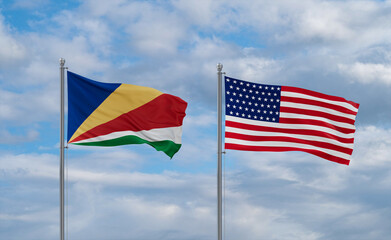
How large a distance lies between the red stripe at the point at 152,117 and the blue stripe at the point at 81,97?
0.76 m

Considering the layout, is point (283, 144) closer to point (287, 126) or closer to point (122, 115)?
point (287, 126)

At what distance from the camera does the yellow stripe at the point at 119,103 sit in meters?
25.8

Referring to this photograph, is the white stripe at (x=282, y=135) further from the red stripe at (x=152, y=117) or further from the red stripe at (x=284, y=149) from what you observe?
the red stripe at (x=152, y=117)

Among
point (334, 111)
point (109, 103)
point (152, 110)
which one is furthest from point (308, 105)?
point (109, 103)

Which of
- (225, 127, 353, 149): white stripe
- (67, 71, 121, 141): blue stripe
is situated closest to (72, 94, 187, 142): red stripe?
(67, 71, 121, 141): blue stripe

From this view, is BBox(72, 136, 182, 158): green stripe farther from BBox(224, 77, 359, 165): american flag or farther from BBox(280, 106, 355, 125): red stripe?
BBox(280, 106, 355, 125): red stripe

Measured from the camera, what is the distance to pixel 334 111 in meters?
A: 27.2

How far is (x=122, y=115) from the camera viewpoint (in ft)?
85.8

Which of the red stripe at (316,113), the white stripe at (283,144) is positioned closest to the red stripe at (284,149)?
the white stripe at (283,144)

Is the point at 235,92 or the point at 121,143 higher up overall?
the point at 235,92

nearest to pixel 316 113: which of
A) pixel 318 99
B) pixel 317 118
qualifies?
pixel 317 118

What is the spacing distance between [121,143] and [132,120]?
3.20ft

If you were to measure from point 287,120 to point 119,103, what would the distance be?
650 centimetres

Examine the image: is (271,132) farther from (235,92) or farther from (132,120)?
(132,120)
